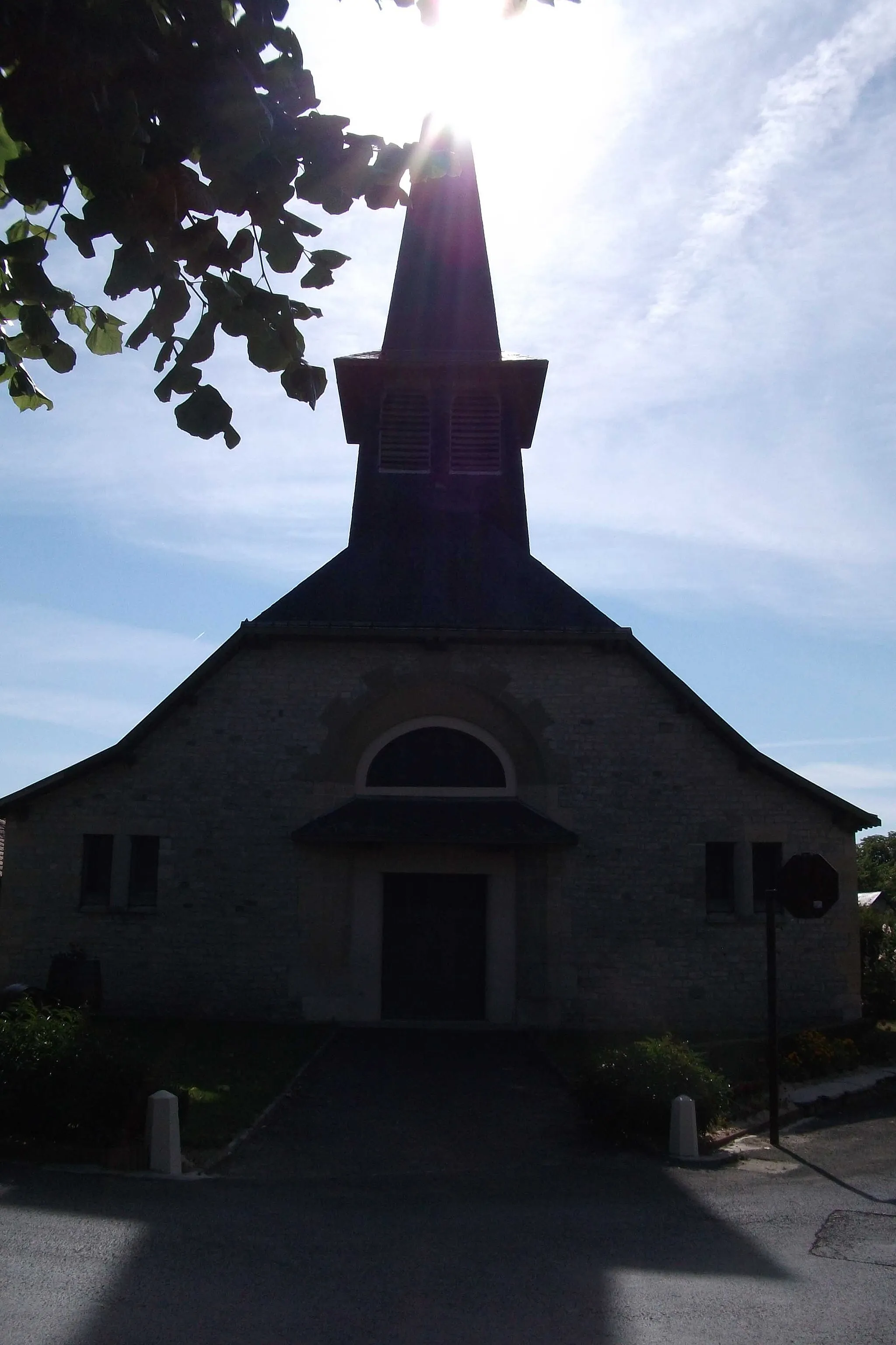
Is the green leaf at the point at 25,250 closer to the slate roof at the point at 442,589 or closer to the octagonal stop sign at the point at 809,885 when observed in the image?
the octagonal stop sign at the point at 809,885

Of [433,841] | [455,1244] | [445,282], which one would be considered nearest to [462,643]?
[433,841]

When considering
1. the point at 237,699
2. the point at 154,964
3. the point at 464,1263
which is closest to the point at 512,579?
the point at 237,699

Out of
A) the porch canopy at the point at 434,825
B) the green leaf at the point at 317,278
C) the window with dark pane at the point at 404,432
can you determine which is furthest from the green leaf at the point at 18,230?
the window with dark pane at the point at 404,432

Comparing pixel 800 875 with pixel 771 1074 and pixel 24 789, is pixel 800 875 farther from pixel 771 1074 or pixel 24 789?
pixel 24 789

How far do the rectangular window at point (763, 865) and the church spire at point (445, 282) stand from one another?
32.7 feet

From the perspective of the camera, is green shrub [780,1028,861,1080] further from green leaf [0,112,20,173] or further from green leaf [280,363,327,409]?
green leaf [0,112,20,173]

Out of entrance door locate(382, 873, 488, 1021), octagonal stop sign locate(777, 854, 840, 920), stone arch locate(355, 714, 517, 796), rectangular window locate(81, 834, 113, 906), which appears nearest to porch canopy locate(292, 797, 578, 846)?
stone arch locate(355, 714, 517, 796)

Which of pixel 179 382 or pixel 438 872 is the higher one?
pixel 179 382

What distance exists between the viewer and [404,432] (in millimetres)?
20250

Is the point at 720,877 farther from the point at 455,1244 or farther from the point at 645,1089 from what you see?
the point at 455,1244

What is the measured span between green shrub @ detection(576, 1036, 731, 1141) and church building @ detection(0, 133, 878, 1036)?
17.8 feet

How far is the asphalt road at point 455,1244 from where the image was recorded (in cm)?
528

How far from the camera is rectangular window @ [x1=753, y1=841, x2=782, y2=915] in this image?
16.5 meters

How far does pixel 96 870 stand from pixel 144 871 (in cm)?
71
